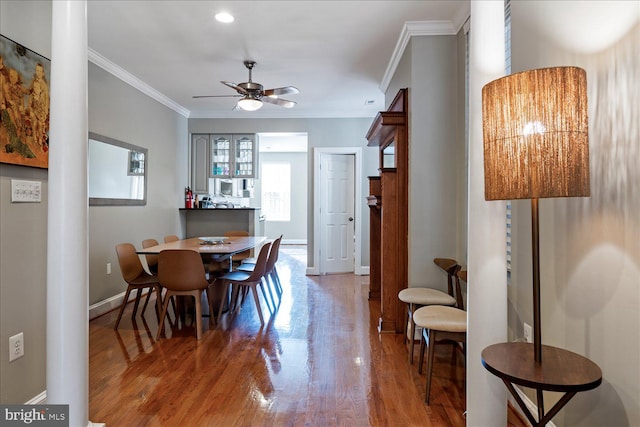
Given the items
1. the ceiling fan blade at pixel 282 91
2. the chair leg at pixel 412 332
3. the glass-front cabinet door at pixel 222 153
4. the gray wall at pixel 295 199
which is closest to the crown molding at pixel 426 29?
the ceiling fan blade at pixel 282 91

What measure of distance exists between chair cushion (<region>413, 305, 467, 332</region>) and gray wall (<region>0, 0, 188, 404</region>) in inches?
85.1

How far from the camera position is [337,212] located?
251 inches

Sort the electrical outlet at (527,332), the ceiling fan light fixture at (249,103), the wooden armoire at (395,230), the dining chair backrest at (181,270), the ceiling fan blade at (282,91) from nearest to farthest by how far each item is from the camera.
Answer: the electrical outlet at (527,332)
the dining chair backrest at (181,270)
the wooden armoire at (395,230)
the ceiling fan blade at (282,91)
the ceiling fan light fixture at (249,103)

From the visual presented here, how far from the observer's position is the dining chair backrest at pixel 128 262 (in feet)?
11.4

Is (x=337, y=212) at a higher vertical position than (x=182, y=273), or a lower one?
higher

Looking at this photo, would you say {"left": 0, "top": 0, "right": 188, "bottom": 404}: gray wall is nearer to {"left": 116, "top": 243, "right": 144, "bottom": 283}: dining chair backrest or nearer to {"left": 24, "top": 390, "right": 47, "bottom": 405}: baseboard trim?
{"left": 24, "top": 390, "right": 47, "bottom": 405}: baseboard trim

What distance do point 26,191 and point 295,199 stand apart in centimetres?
A: 913

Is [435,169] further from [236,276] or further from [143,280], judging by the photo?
[143,280]

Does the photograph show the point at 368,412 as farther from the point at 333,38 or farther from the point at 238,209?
the point at 238,209

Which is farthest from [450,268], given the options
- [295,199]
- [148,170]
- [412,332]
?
[295,199]

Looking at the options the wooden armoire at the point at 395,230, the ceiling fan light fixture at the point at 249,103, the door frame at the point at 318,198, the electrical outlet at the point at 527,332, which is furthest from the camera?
the door frame at the point at 318,198

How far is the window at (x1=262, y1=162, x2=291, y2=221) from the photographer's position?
36.2 ft

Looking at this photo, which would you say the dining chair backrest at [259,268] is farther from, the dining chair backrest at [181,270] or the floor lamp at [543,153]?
the floor lamp at [543,153]

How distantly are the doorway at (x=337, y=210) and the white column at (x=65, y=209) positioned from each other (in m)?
4.63
